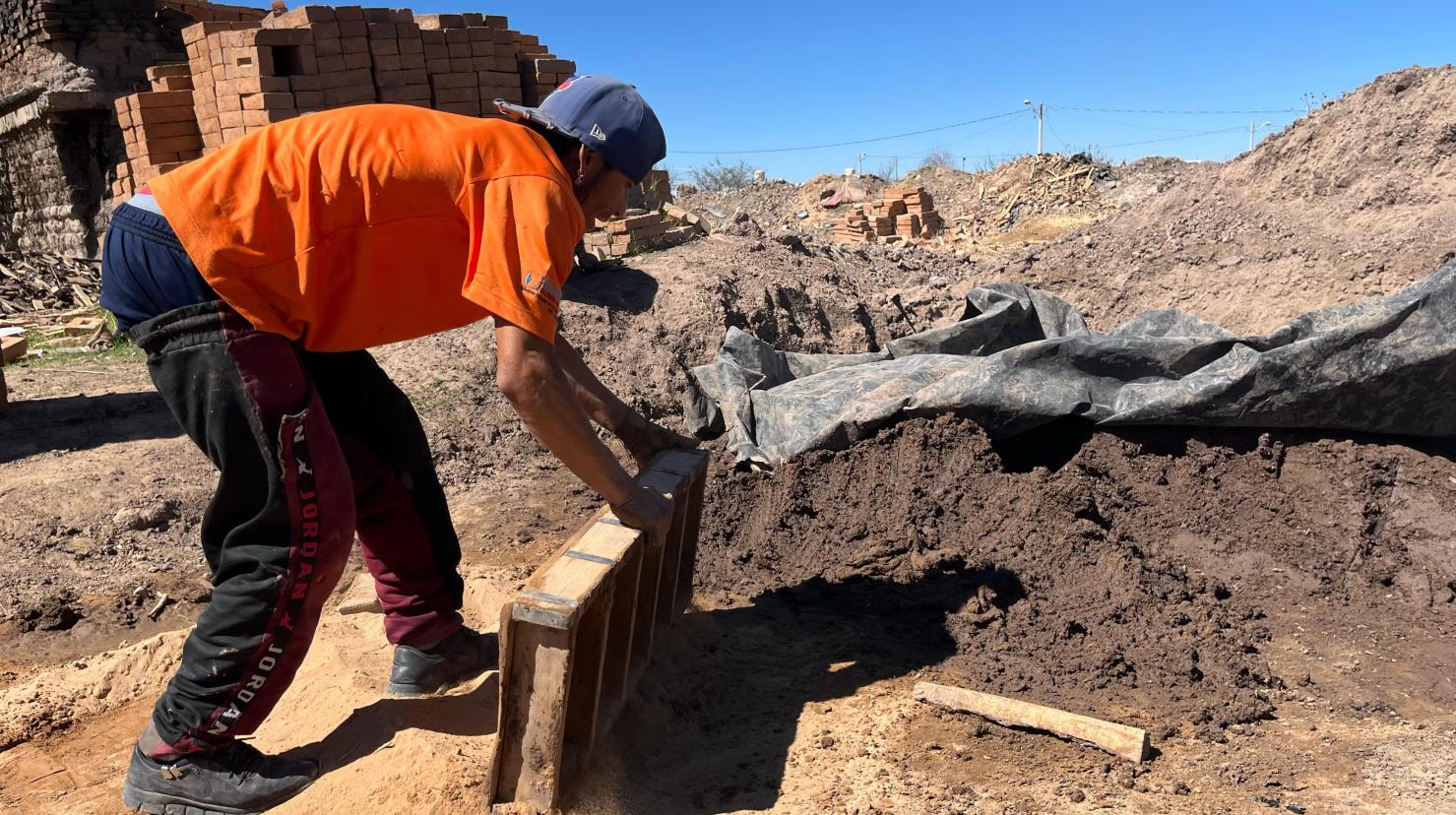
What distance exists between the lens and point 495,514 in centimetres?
463

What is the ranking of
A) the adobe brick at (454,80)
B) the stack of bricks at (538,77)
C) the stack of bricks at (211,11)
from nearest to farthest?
the adobe brick at (454,80) → the stack of bricks at (538,77) → the stack of bricks at (211,11)

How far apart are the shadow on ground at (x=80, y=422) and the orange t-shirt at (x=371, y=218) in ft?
12.6

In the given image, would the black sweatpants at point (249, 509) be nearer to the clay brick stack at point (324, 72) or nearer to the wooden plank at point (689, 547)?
the wooden plank at point (689, 547)

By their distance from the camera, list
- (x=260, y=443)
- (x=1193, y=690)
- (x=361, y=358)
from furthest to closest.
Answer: (x=1193, y=690)
(x=361, y=358)
(x=260, y=443)

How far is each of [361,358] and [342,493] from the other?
1.58 ft

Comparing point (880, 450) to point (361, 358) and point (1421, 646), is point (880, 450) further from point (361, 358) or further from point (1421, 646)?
point (361, 358)

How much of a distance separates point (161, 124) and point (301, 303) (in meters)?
6.96

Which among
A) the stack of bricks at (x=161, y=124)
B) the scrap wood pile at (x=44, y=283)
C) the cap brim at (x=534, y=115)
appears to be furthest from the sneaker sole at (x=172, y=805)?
the scrap wood pile at (x=44, y=283)

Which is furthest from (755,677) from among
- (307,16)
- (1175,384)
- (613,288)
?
(307,16)

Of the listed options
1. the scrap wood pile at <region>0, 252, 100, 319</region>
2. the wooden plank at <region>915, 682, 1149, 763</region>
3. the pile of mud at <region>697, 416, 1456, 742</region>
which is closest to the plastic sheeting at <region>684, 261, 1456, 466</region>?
the pile of mud at <region>697, 416, 1456, 742</region>

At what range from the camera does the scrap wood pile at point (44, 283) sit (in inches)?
365

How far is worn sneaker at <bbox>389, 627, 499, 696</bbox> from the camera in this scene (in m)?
2.74

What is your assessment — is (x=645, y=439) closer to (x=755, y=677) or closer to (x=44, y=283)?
(x=755, y=677)

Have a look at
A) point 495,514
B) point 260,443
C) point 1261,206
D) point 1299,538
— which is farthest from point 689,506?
point 1261,206
